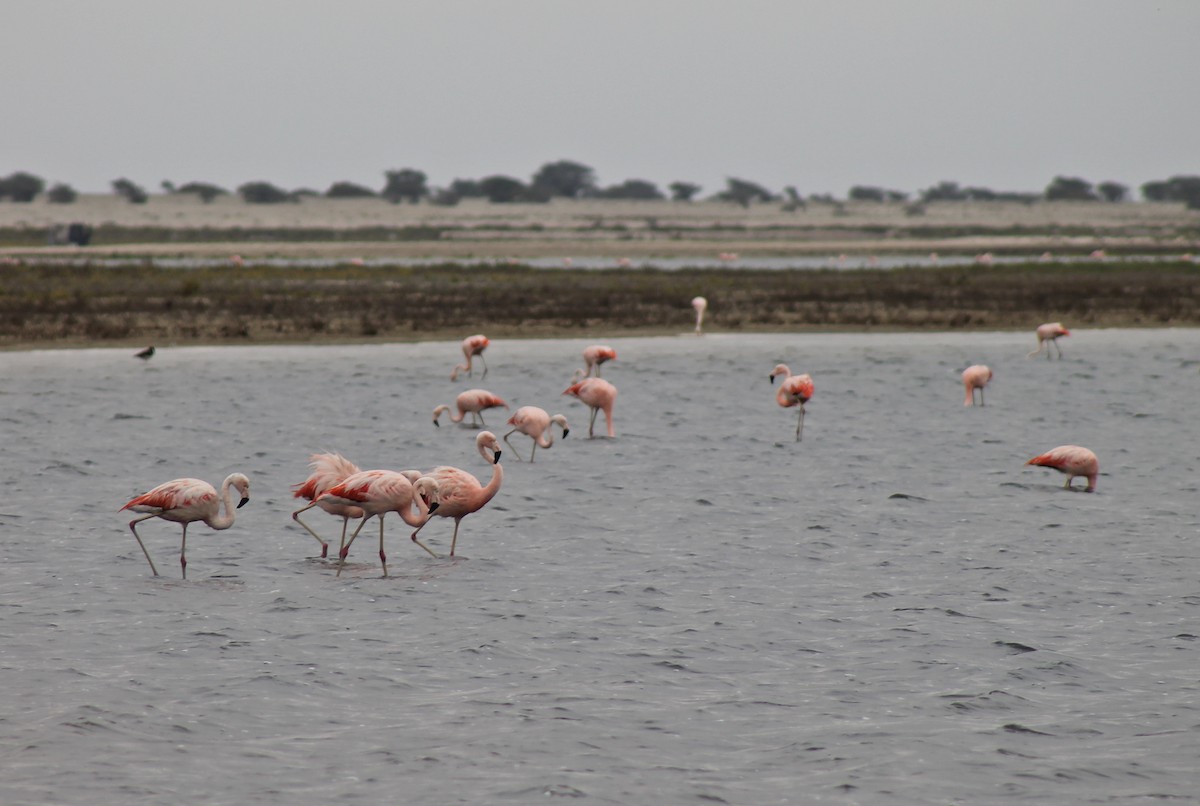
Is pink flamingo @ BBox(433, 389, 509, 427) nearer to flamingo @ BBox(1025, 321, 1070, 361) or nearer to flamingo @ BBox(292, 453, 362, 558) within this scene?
flamingo @ BBox(292, 453, 362, 558)

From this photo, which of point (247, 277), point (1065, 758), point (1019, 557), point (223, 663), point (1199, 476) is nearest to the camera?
point (1065, 758)

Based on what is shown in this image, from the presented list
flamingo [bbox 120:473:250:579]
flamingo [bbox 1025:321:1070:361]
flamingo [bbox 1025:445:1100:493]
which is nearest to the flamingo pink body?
flamingo [bbox 120:473:250:579]

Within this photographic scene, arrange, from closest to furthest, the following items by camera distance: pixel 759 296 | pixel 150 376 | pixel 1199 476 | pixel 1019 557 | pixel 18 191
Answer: pixel 1019 557 < pixel 1199 476 < pixel 150 376 < pixel 759 296 < pixel 18 191

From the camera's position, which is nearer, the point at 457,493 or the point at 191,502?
the point at 191,502

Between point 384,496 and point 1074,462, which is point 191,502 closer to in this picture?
point 384,496

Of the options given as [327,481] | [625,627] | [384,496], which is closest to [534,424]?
[327,481]

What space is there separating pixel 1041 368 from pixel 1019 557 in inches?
648

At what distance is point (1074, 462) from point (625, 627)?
22.8 feet

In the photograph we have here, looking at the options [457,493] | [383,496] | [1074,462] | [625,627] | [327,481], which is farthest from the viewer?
[1074,462]

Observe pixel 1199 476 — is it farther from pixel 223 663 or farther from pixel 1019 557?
pixel 223 663

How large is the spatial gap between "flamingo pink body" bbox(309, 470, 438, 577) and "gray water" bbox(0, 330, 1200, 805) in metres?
0.45

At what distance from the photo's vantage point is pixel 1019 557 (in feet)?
38.2

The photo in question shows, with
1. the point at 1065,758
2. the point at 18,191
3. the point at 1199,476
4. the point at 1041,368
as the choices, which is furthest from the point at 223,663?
the point at 18,191

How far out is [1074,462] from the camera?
14656 millimetres
